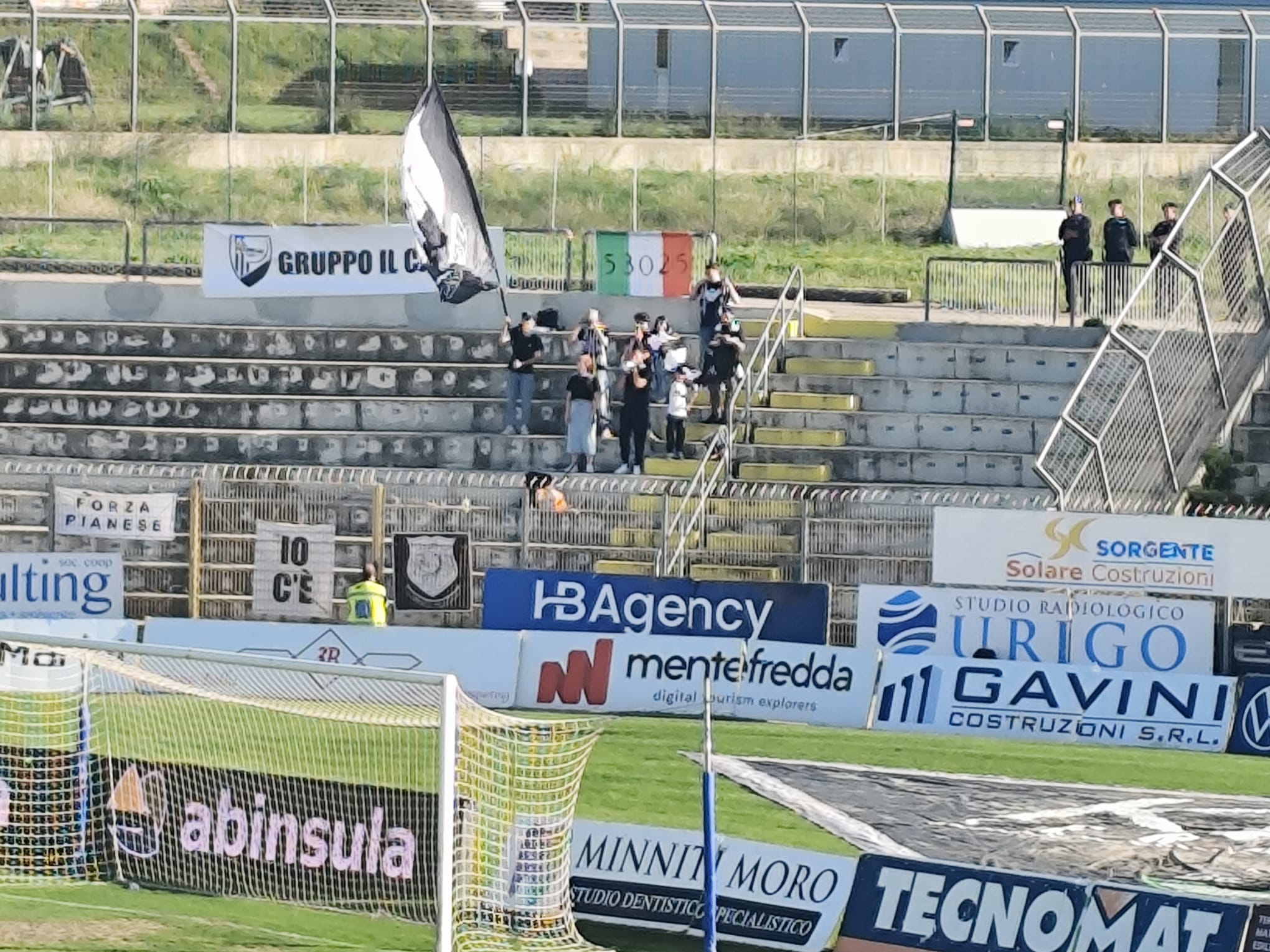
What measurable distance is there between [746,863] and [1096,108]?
1206 inches

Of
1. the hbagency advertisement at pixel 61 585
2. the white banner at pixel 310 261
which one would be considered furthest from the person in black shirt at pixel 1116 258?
the hbagency advertisement at pixel 61 585

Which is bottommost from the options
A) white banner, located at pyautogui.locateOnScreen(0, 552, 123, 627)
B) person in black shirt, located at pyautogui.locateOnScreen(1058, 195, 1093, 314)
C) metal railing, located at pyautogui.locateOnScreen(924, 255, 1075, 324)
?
white banner, located at pyautogui.locateOnScreen(0, 552, 123, 627)

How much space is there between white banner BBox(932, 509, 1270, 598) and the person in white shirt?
224 inches

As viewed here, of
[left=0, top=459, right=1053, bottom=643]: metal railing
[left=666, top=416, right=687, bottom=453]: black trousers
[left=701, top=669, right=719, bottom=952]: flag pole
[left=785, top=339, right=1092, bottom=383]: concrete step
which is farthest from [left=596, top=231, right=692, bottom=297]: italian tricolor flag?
[left=701, top=669, right=719, bottom=952]: flag pole

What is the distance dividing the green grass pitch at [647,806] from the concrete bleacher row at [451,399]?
780 centimetres

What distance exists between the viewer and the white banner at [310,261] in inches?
1314

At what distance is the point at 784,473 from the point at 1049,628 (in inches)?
262

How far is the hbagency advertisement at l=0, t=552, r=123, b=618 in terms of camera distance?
26.2 metres

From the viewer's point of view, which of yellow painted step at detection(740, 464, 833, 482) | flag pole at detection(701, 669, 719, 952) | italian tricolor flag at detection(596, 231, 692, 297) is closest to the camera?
flag pole at detection(701, 669, 719, 952)

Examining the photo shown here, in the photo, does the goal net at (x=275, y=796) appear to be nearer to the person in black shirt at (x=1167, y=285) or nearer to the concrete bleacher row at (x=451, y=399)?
the person in black shirt at (x=1167, y=285)

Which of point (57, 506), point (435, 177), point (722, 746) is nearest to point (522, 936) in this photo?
point (722, 746)

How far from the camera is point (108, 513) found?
27594 millimetres

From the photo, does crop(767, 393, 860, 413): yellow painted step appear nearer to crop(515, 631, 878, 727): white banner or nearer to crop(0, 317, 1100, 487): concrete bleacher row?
crop(0, 317, 1100, 487): concrete bleacher row

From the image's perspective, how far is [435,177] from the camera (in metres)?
29.7
